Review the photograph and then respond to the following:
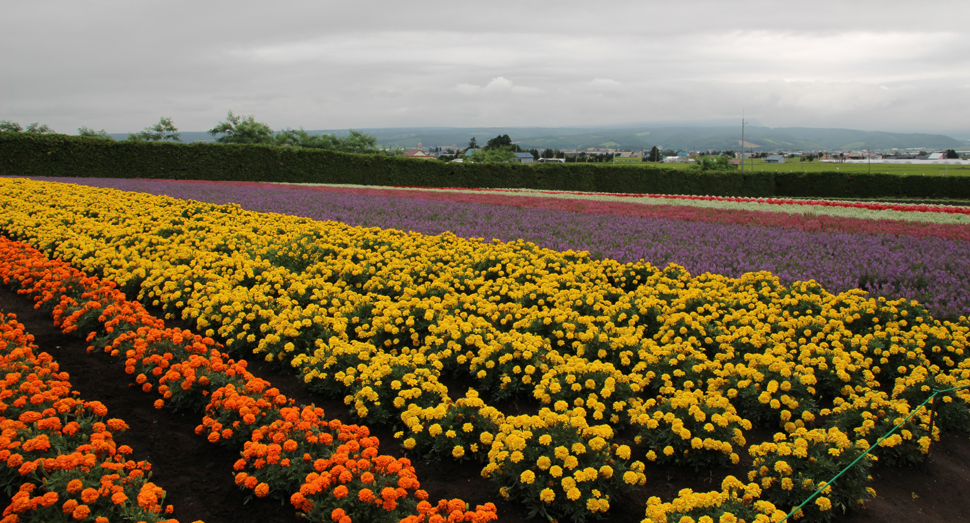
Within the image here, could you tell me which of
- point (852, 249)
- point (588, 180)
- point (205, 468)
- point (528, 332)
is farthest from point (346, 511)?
point (588, 180)

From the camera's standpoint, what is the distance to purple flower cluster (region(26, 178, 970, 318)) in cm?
709

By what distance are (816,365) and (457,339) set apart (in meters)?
3.13

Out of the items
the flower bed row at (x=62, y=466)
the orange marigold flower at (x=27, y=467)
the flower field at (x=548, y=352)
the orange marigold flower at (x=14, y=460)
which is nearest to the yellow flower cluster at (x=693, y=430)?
the flower field at (x=548, y=352)

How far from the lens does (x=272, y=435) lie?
141 inches

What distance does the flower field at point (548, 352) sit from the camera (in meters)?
3.35

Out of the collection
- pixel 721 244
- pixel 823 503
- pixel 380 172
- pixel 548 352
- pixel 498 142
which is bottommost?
pixel 823 503

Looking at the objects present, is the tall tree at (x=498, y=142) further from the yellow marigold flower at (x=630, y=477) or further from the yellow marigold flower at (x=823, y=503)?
the yellow marigold flower at (x=823, y=503)

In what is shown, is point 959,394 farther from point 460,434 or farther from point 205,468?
point 205,468

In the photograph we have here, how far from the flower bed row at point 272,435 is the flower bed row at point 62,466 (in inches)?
19.5

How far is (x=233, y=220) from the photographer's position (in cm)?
1114

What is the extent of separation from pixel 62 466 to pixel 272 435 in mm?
1076

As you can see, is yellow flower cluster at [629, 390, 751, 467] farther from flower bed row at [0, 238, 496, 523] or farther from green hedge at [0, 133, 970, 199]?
green hedge at [0, 133, 970, 199]

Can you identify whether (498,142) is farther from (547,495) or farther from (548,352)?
(547,495)

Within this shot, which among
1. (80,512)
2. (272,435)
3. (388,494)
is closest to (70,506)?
(80,512)
